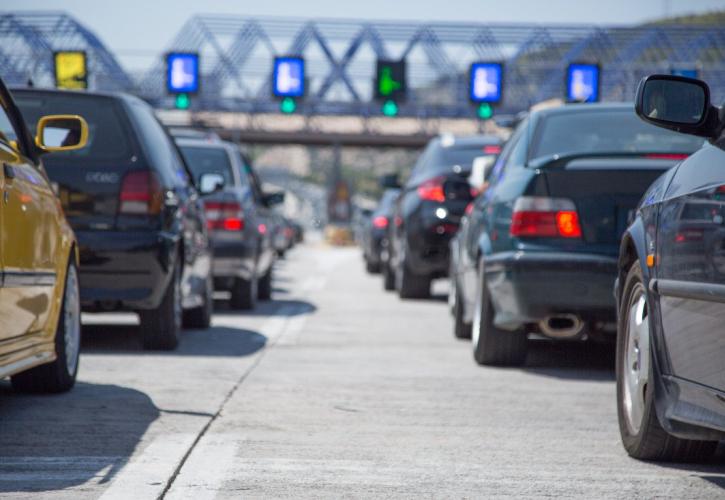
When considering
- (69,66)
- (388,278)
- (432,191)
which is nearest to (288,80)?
(69,66)

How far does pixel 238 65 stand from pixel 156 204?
2867 inches

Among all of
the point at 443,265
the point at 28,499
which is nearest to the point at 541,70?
the point at 443,265

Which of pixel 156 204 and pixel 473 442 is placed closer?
pixel 473 442

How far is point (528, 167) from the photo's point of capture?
29.7ft

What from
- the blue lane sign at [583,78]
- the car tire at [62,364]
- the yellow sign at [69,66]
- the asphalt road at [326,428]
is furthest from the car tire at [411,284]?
the blue lane sign at [583,78]

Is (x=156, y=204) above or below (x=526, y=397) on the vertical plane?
above

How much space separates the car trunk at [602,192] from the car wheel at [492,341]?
2.77 feet

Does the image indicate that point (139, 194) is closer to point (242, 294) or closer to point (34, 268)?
point (34, 268)

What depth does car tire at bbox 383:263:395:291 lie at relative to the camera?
63.4 ft

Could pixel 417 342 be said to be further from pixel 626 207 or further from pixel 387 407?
pixel 387 407

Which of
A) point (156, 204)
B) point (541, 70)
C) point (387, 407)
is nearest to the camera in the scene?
point (387, 407)

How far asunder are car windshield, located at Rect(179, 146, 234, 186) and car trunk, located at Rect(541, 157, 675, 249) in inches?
286

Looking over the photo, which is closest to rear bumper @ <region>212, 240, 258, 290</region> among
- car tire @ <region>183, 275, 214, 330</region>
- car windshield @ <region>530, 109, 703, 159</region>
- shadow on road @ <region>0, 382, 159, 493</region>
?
car tire @ <region>183, 275, 214, 330</region>

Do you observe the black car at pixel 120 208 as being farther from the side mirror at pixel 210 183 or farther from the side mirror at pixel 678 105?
the side mirror at pixel 678 105
